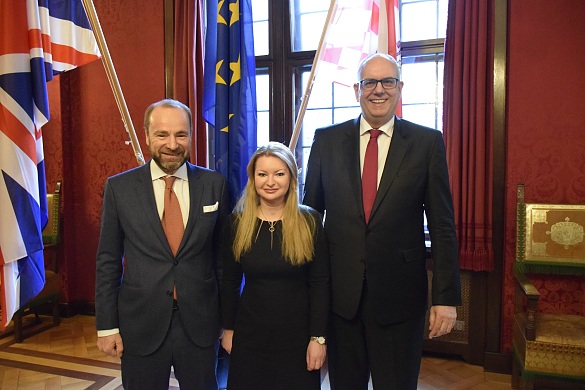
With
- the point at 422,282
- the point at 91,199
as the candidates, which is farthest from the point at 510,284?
the point at 91,199

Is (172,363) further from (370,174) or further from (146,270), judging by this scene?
(370,174)

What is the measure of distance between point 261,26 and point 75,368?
112 inches

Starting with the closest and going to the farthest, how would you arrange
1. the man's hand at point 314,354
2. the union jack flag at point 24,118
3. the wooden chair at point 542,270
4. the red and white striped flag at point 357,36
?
the man's hand at point 314,354 → the union jack flag at point 24,118 → the wooden chair at point 542,270 → the red and white striped flag at point 357,36

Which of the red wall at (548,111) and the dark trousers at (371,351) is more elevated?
the red wall at (548,111)

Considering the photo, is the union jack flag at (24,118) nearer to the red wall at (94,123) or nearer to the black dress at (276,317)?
the black dress at (276,317)

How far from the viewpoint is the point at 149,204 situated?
1.61 m

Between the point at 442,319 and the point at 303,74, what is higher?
the point at 303,74

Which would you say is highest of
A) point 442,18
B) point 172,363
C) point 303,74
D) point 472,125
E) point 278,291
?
point 442,18

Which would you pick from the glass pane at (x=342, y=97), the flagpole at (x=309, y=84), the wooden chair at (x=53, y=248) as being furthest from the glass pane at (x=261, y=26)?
the wooden chair at (x=53, y=248)

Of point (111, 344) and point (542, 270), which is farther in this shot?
point (542, 270)

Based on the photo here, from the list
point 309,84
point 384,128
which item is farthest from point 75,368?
point 384,128

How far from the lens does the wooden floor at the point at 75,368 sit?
2832 mm

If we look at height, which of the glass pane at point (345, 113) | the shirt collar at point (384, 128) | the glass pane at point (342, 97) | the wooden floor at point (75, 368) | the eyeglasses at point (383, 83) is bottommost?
the wooden floor at point (75, 368)

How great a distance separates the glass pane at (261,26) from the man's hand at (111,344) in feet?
8.59
